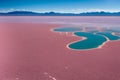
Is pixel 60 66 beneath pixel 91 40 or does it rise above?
above

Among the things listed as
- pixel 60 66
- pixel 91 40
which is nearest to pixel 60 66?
pixel 60 66

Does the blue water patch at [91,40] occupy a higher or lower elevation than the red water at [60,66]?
lower

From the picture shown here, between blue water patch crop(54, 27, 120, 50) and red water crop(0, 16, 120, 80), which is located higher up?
red water crop(0, 16, 120, 80)

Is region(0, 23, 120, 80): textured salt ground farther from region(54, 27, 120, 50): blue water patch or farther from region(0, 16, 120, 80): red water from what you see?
region(54, 27, 120, 50): blue water patch

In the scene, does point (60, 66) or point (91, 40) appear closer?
point (60, 66)

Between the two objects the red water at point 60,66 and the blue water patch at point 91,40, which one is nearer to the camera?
the red water at point 60,66

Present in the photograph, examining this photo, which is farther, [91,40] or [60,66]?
[91,40]

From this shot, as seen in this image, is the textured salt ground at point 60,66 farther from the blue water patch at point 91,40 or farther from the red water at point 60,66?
the blue water patch at point 91,40

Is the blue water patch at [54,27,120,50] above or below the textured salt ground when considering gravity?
below

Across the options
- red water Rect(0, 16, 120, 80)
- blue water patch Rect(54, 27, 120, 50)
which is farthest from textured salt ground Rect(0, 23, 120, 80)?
blue water patch Rect(54, 27, 120, 50)

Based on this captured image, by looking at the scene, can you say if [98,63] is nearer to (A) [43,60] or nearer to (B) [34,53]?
(A) [43,60]

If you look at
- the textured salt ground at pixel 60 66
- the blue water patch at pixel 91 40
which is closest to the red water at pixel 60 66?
the textured salt ground at pixel 60 66

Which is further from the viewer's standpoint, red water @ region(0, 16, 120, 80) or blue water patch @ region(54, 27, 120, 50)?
blue water patch @ region(54, 27, 120, 50)

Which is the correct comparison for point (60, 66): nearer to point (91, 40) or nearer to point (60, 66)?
point (60, 66)
